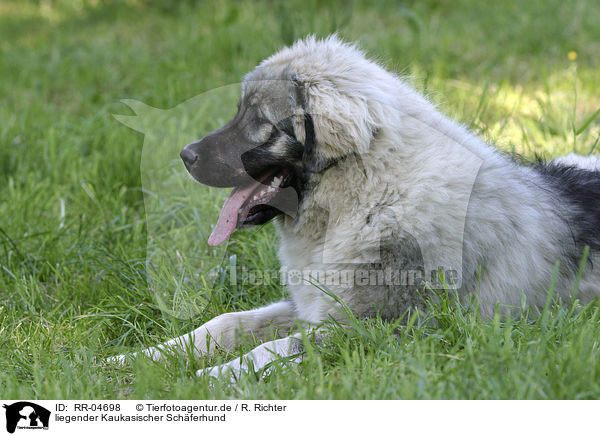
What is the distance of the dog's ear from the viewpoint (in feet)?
8.31

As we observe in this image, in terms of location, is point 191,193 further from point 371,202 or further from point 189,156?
point 371,202

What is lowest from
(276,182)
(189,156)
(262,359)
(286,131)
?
(262,359)

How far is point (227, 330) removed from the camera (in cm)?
286

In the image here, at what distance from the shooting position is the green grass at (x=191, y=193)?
7.20ft

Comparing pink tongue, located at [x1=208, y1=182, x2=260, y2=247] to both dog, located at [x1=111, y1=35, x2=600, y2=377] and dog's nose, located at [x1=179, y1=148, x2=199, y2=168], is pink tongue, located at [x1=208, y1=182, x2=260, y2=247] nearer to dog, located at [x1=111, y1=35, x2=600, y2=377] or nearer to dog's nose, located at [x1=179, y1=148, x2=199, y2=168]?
→ dog, located at [x1=111, y1=35, x2=600, y2=377]

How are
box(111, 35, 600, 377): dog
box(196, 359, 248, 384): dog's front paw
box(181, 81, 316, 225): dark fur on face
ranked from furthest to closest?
box(181, 81, 316, 225): dark fur on face < box(111, 35, 600, 377): dog < box(196, 359, 248, 384): dog's front paw

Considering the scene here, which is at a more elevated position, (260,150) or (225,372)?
(260,150)

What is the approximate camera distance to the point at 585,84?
5.25 metres

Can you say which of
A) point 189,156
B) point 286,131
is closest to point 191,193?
point 189,156

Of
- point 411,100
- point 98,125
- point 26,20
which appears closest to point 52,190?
point 98,125

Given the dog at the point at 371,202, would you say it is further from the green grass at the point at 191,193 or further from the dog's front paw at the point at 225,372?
the green grass at the point at 191,193
